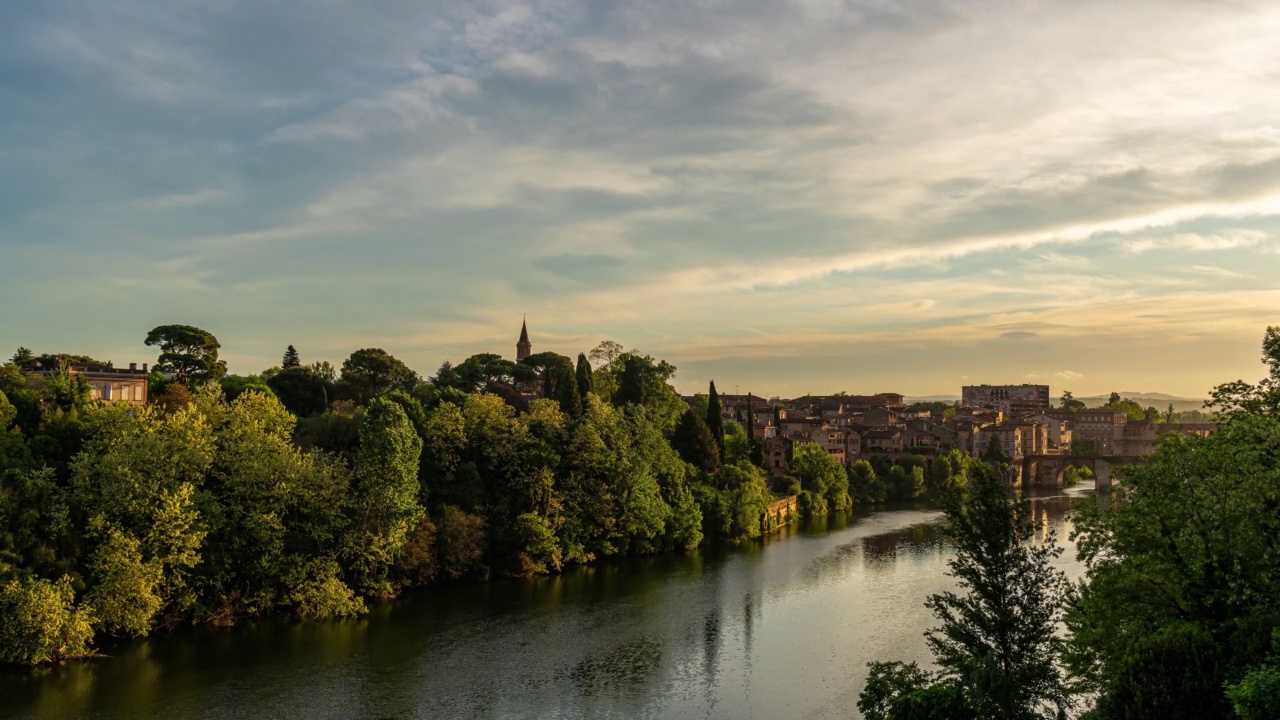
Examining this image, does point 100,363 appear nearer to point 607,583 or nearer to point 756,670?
point 607,583

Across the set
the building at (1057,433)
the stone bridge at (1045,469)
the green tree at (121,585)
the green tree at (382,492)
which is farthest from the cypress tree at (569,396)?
the building at (1057,433)

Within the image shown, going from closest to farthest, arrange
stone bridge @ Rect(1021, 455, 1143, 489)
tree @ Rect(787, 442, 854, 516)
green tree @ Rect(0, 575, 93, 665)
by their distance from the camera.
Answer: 1. green tree @ Rect(0, 575, 93, 665)
2. tree @ Rect(787, 442, 854, 516)
3. stone bridge @ Rect(1021, 455, 1143, 489)

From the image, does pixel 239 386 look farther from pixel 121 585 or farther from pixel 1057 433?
pixel 1057 433

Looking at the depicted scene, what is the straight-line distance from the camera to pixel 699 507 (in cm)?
6425

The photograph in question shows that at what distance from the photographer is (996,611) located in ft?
74.5

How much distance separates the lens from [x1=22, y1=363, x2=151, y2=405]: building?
5503cm

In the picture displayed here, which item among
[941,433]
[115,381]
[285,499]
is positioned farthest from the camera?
[941,433]

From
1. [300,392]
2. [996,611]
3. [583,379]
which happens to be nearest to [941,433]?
[583,379]

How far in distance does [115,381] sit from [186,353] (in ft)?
24.8

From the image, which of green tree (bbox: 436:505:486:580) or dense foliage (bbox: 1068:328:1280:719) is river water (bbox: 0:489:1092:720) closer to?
green tree (bbox: 436:505:486:580)

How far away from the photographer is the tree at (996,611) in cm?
2162

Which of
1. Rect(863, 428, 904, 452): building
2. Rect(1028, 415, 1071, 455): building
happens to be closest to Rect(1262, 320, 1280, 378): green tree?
Rect(863, 428, 904, 452): building

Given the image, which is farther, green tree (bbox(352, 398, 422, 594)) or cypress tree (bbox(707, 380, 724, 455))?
cypress tree (bbox(707, 380, 724, 455))

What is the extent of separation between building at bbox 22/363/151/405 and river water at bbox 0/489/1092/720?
2359cm
